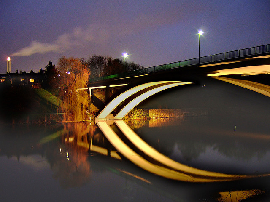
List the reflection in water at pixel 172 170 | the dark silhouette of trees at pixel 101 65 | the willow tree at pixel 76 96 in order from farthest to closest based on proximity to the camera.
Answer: the dark silhouette of trees at pixel 101 65, the willow tree at pixel 76 96, the reflection in water at pixel 172 170

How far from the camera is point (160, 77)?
36625mm

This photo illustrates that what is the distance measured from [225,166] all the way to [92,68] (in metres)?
78.2

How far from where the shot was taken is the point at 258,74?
1097 inches

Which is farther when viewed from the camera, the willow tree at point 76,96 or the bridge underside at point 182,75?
the willow tree at point 76,96

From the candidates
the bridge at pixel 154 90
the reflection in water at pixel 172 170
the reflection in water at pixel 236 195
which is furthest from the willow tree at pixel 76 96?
the reflection in water at pixel 236 195

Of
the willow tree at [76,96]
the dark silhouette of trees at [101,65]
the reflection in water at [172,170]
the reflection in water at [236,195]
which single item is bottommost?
the reflection in water at [172,170]

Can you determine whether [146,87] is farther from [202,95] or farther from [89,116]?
[202,95]

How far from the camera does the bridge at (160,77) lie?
23906 millimetres

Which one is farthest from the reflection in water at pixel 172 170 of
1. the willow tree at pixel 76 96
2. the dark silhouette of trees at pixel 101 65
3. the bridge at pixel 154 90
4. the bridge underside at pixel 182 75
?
the dark silhouette of trees at pixel 101 65

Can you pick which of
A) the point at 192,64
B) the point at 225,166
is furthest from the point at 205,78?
the point at 225,166

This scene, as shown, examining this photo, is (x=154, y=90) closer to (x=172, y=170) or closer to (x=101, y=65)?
(x=172, y=170)

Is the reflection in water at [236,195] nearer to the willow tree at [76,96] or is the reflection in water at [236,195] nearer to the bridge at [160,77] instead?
the bridge at [160,77]

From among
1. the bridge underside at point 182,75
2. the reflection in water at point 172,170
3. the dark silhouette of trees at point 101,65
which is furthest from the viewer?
the dark silhouette of trees at point 101,65

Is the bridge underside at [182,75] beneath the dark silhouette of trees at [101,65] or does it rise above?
beneath
